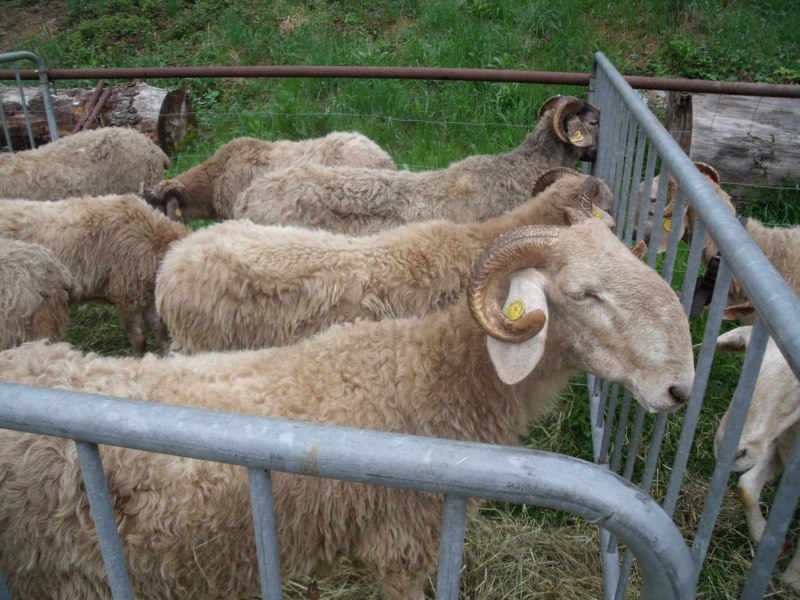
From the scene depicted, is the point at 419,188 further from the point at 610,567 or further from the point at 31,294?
the point at 610,567

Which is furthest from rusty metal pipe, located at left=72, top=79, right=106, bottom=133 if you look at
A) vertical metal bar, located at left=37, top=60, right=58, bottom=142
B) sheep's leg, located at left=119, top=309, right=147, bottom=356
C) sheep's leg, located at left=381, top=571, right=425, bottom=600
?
sheep's leg, located at left=381, top=571, right=425, bottom=600

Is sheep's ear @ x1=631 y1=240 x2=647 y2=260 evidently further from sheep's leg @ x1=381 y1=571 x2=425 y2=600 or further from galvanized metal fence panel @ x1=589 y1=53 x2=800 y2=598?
sheep's leg @ x1=381 y1=571 x2=425 y2=600

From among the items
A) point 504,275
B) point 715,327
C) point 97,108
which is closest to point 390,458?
point 715,327

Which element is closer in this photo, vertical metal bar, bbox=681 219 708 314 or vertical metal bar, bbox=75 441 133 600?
vertical metal bar, bbox=75 441 133 600

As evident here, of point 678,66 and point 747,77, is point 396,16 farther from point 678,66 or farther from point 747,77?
point 747,77

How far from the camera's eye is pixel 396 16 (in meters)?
10.7

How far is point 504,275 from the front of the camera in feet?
7.14

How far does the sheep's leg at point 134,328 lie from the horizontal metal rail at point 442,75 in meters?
2.88

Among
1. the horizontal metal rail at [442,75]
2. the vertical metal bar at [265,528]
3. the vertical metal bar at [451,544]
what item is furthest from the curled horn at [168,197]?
the vertical metal bar at [451,544]

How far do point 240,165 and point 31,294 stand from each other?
9.51 ft

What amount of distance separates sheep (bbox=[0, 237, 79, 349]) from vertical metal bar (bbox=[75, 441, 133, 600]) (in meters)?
2.93

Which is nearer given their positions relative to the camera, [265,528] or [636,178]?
[265,528]

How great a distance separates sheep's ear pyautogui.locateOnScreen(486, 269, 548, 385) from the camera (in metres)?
2.02

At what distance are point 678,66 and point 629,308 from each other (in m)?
7.85
